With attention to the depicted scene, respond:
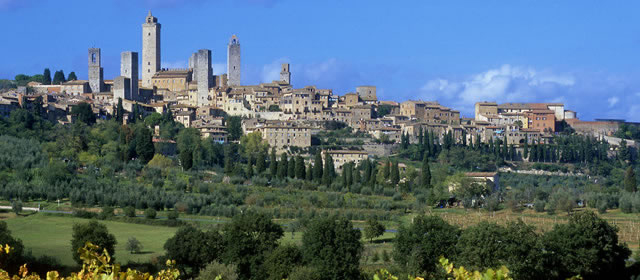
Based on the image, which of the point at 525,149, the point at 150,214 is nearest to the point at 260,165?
the point at 150,214

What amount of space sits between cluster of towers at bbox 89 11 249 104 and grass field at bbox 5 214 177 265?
3551 cm

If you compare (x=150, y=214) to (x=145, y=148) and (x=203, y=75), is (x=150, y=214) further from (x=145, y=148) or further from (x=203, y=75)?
(x=203, y=75)

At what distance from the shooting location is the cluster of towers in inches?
2908

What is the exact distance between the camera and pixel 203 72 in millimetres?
77875

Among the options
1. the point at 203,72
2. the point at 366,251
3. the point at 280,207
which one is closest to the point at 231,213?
the point at 280,207

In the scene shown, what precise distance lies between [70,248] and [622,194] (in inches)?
1026

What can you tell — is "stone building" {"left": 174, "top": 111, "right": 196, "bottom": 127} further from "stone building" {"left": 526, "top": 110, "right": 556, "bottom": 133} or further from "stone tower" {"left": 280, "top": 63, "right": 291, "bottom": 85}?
Result: "stone building" {"left": 526, "top": 110, "right": 556, "bottom": 133}

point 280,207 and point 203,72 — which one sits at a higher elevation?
point 203,72

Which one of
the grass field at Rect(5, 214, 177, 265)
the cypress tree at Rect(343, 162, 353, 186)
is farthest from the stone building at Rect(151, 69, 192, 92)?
the grass field at Rect(5, 214, 177, 265)

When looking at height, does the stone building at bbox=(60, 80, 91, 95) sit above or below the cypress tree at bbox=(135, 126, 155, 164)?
above

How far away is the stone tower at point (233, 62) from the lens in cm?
8181

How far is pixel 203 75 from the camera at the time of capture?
77875 millimetres

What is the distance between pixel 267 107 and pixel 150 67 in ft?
41.9

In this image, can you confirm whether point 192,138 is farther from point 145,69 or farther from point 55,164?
point 145,69
